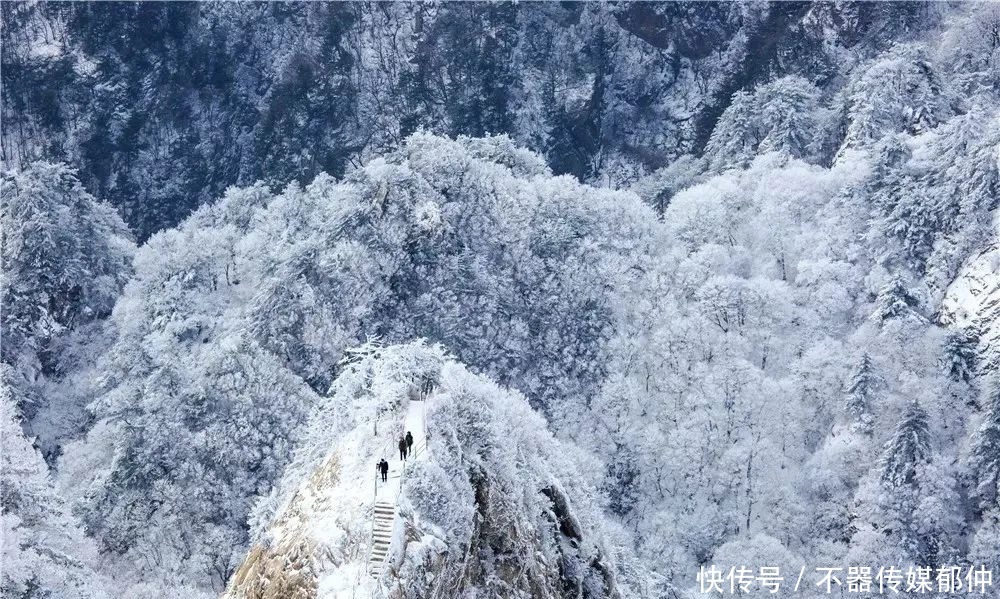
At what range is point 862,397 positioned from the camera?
3438 inches

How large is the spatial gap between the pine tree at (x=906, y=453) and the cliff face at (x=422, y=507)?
40703 mm

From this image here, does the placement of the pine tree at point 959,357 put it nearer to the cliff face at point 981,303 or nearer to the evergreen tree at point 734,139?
the cliff face at point 981,303

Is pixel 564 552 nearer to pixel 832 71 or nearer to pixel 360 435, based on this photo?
pixel 360 435

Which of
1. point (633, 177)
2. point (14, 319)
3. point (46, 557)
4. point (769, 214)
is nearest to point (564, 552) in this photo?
point (46, 557)

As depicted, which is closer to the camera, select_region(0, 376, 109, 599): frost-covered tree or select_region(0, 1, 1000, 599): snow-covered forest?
select_region(0, 376, 109, 599): frost-covered tree

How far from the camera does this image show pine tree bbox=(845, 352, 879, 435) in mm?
86938

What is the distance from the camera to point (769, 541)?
3295 inches

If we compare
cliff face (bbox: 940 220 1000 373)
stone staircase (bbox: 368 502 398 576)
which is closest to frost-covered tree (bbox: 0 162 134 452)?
cliff face (bbox: 940 220 1000 373)

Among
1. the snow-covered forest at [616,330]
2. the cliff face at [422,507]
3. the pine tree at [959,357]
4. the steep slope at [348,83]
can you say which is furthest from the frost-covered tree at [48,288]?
the cliff face at [422,507]

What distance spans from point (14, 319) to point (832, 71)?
255ft

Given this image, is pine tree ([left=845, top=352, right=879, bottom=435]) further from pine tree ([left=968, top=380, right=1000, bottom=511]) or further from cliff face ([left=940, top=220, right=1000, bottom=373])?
cliff face ([left=940, top=220, right=1000, bottom=373])

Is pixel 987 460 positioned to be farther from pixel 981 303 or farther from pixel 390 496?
pixel 390 496

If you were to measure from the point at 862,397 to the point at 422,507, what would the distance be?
5630 cm

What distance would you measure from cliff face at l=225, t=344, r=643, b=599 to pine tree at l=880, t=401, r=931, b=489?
40703mm
